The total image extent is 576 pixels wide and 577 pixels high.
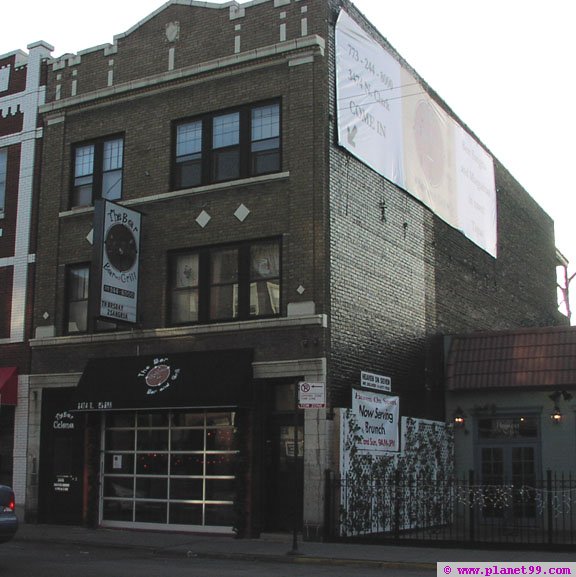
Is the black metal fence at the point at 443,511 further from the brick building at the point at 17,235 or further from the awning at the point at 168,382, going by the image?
the brick building at the point at 17,235

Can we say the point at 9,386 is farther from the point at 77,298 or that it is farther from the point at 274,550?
the point at 274,550

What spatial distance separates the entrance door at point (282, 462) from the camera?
1861 cm

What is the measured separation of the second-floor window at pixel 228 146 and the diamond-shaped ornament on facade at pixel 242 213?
30.2 inches

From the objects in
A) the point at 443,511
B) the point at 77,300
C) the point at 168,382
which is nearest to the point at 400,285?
the point at 443,511

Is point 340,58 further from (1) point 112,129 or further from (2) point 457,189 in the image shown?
(2) point 457,189

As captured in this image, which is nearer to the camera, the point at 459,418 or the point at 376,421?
the point at 376,421

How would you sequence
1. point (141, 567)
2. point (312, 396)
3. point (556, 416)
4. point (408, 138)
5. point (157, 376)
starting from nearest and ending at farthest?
point (141, 567), point (312, 396), point (157, 376), point (556, 416), point (408, 138)

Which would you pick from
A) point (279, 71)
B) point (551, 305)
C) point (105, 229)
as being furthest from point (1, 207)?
point (551, 305)

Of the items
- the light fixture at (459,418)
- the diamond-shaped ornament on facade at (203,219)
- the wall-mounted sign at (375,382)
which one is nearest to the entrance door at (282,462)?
the wall-mounted sign at (375,382)

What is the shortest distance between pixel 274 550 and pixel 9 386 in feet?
30.4

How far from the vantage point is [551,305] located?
35.3m

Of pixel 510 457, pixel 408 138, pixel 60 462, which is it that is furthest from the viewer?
pixel 408 138

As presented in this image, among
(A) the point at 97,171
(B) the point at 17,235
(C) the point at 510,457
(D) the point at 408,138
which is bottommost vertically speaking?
(C) the point at 510,457

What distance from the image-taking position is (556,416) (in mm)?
22047
